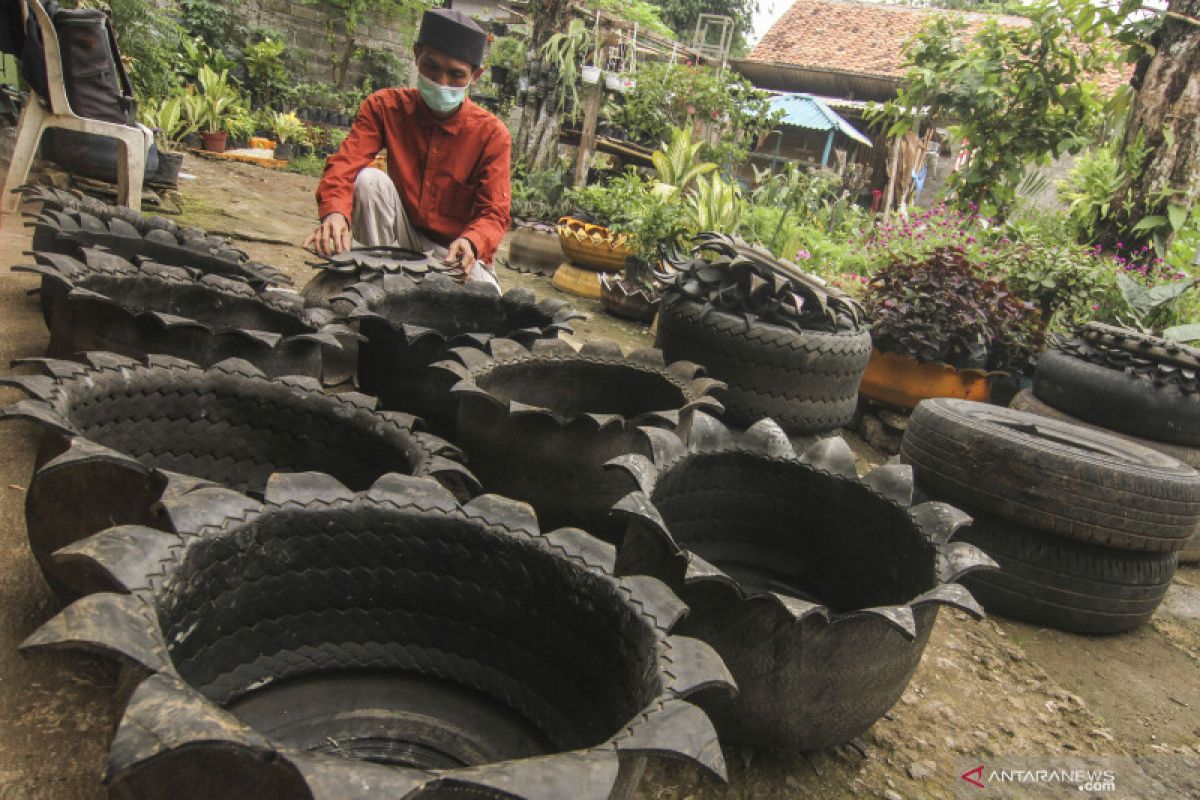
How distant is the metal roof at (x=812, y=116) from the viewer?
16.8 meters

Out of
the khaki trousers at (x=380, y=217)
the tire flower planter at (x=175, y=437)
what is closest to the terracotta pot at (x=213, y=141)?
the khaki trousers at (x=380, y=217)

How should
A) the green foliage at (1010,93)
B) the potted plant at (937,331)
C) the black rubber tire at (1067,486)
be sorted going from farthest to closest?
the green foliage at (1010,93) < the potted plant at (937,331) < the black rubber tire at (1067,486)

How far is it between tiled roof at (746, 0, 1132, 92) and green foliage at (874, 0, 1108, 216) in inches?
466

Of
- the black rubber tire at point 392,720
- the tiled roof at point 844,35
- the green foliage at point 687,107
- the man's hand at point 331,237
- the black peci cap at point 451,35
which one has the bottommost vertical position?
the black rubber tire at point 392,720

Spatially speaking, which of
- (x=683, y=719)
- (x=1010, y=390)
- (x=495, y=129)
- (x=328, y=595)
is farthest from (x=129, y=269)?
(x=1010, y=390)

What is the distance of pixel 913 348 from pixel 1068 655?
86.1 inches

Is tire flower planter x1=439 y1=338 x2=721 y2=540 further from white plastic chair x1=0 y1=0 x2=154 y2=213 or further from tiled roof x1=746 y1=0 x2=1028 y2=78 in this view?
tiled roof x1=746 y1=0 x2=1028 y2=78

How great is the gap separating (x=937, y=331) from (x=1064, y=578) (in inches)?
79.6

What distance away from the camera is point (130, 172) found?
579cm

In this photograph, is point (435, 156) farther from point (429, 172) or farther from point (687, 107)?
point (687, 107)

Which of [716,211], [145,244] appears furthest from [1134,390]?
[145,244]

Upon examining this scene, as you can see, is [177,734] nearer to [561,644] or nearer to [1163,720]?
[561,644]

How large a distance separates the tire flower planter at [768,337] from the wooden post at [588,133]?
600 cm

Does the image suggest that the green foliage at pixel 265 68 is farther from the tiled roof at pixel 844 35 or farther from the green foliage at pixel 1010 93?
the tiled roof at pixel 844 35
